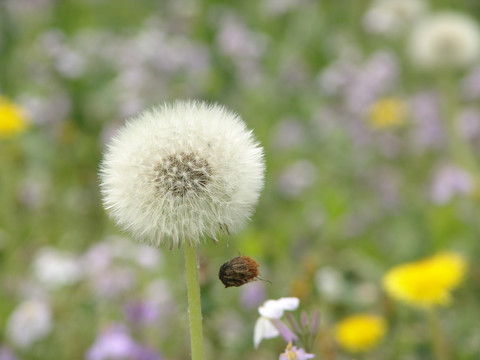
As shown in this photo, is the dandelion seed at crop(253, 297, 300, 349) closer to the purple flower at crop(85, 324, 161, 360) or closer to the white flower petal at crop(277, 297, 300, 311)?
the white flower petal at crop(277, 297, 300, 311)

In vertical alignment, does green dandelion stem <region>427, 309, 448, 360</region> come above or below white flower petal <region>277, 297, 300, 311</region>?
above

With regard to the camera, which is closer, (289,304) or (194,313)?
(194,313)

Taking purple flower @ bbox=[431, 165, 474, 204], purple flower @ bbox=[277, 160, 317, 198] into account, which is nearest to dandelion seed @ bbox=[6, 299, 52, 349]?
purple flower @ bbox=[277, 160, 317, 198]

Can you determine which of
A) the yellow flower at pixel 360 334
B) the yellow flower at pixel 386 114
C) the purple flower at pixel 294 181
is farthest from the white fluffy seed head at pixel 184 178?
the yellow flower at pixel 386 114

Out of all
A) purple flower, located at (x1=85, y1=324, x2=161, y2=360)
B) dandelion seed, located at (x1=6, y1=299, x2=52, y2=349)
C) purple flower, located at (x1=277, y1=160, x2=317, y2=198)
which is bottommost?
purple flower, located at (x1=85, y1=324, x2=161, y2=360)

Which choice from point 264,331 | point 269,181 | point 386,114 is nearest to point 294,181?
point 269,181

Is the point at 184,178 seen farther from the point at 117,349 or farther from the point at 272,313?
the point at 117,349

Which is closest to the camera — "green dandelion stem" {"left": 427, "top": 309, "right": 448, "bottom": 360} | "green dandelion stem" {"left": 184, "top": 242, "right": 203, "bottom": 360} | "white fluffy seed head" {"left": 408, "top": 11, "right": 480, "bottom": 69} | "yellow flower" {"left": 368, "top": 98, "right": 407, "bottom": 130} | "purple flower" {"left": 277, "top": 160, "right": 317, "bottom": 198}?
"green dandelion stem" {"left": 184, "top": 242, "right": 203, "bottom": 360}

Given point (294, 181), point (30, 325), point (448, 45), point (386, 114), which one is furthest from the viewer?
point (448, 45)

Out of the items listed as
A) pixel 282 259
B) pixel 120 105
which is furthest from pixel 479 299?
pixel 120 105
